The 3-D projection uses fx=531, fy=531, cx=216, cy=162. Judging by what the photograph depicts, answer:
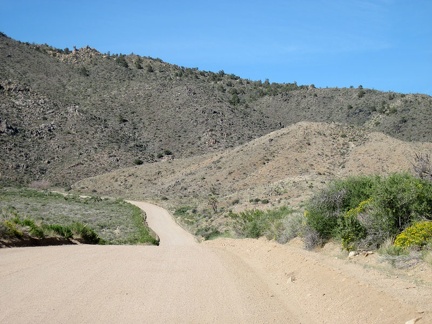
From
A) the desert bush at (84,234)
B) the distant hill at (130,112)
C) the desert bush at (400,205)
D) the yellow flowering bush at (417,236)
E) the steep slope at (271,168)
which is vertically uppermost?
the distant hill at (130,112)

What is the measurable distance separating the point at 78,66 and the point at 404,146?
3084 inches

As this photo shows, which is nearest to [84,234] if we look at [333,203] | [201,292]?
[333,203]

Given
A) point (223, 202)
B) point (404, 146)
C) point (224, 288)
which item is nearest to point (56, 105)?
point (223, 202)

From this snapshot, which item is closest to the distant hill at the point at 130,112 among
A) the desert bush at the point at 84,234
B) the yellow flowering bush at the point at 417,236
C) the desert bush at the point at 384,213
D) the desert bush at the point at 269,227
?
the desert bush at the point at 269,227

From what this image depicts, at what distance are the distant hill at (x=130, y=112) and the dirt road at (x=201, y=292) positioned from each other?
216 feet

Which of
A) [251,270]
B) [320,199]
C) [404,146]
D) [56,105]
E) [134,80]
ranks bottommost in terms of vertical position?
[251,270]

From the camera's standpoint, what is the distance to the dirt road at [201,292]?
8695 millimetres

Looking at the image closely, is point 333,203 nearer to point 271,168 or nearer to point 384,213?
point 384,213

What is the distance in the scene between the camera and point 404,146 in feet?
200

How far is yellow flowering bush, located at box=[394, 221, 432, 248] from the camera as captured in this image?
14.0 metres

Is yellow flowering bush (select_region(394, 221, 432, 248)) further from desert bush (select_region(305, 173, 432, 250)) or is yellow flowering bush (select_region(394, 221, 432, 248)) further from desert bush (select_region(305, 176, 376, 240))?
desert bush (select_region(305, 176, 376, 240))

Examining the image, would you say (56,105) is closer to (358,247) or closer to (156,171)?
(156,171)

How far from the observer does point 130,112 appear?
101875 mm

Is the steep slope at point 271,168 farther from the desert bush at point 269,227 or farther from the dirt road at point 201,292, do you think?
the dirt road at point 201,292
